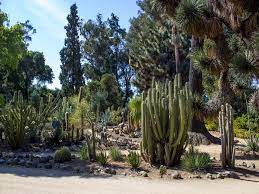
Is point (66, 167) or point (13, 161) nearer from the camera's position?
point (66, 167)

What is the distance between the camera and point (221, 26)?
45.3ft

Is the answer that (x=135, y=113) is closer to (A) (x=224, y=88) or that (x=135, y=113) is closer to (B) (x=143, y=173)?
(A) (x=224, y=88)

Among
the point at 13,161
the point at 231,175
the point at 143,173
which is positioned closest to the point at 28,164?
the point at 13,161

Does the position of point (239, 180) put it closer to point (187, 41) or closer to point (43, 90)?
point (187, 41)

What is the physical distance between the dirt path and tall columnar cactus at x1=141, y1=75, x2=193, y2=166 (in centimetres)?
164

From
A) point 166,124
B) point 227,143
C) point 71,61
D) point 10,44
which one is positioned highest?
point 71,61

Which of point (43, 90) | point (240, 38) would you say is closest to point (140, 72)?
point (43, 90)

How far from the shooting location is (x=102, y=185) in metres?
8.48

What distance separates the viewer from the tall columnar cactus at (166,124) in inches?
421

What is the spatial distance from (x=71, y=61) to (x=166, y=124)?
37303mm

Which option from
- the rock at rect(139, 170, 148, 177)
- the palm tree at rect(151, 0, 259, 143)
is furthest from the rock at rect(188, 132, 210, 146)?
the rock at rect(139, 170, 148, 177)

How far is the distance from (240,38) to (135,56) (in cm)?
2142

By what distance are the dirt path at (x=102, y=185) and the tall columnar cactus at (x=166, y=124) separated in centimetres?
164

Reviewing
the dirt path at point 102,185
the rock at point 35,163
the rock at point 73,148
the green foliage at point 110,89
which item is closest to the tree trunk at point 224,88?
the rock at point 73,148
